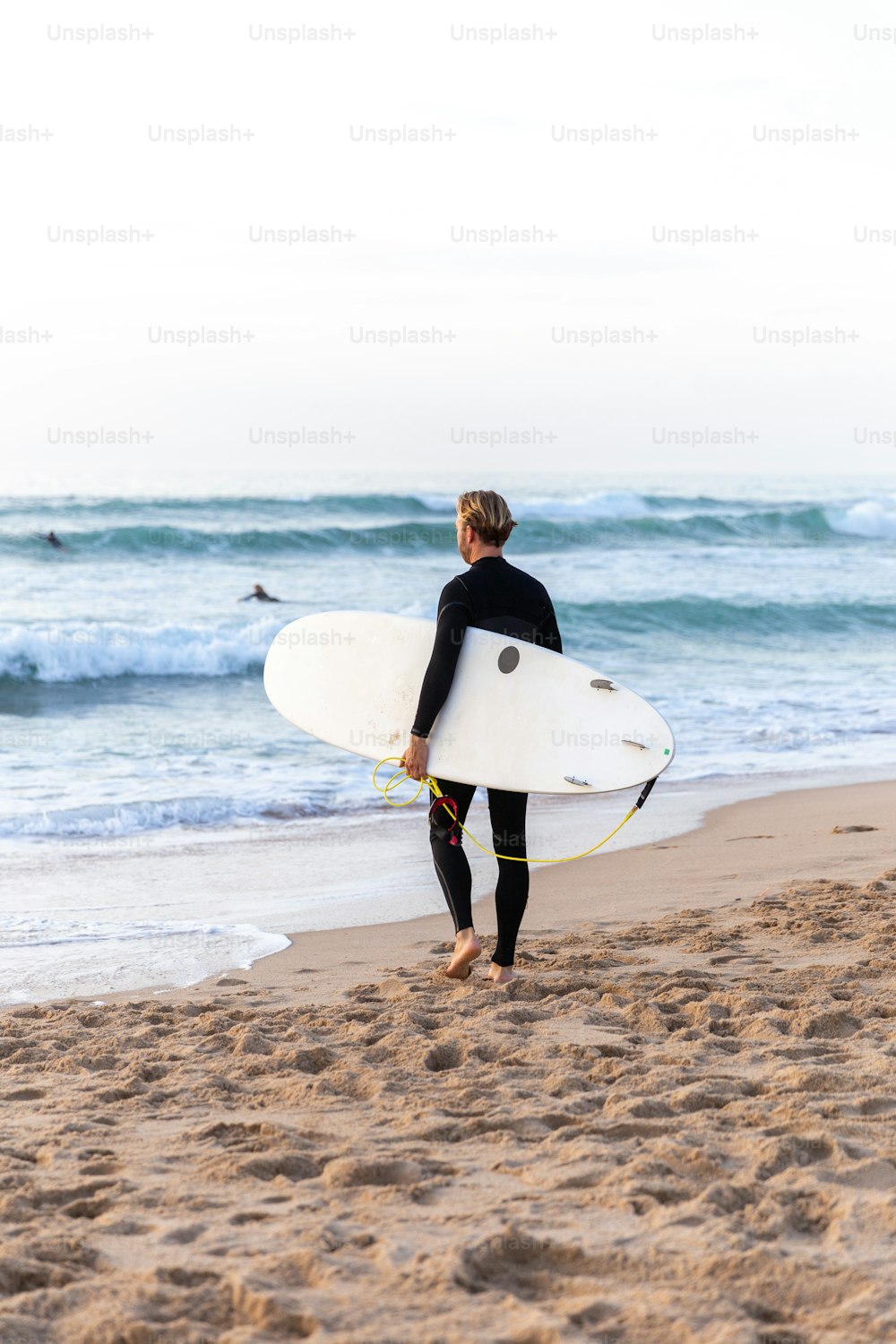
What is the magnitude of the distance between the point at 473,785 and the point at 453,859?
25 cm

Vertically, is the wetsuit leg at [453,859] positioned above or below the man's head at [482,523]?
below

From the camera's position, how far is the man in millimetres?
3850

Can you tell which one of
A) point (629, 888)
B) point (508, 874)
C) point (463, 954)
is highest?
point (508, 874)

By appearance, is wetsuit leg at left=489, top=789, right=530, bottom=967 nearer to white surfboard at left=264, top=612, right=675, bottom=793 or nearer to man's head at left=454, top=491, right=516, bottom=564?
white surfboard at left=264, top=612, right=675, bottom=793

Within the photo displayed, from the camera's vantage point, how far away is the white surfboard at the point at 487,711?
13.2ft

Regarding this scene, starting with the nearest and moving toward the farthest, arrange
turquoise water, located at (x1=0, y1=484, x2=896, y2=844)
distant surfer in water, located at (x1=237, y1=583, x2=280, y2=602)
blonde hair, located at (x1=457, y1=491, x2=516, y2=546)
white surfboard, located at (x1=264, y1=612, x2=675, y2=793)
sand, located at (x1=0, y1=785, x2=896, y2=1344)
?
sand, located at (x1=0, y1=785, x2=896, y2=1344), blonde hair, located at (x1=457, y1=491, x2=516, y2=546), white surfboard, located at (x1=264, y1=612, x2=675, y2=793), turquoise water, located at (x1=0, y1=484, x2=896, y2=844), distant surfer in water, located at (x1=237, y1=583, x2=280, y2=602)

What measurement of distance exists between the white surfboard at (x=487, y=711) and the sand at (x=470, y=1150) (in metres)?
0.67

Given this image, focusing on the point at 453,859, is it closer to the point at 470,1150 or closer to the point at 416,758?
the point at 416,758

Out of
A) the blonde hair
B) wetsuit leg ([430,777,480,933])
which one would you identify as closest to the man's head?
the blonde hair

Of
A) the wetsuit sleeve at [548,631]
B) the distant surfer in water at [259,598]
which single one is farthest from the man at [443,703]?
the distant surfer in water at [259,598]

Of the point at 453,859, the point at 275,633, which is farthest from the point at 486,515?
the point at 275,633

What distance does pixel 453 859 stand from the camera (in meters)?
3.88

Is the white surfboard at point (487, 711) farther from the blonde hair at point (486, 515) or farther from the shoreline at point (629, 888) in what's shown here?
the shoreline at point (629, 888)

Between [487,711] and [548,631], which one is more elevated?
[548,631]
